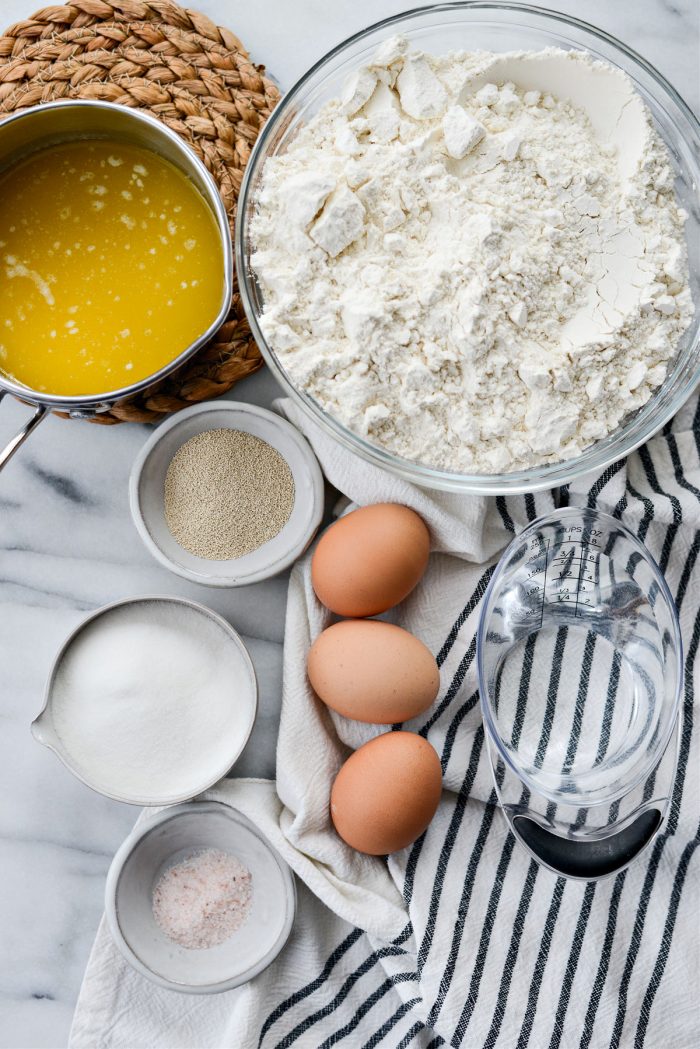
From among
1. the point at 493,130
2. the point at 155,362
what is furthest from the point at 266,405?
the point at 493,130

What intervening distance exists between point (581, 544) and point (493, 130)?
0.50 metres

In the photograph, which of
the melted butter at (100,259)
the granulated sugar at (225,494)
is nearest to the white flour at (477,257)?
the melted butter at (100,259)

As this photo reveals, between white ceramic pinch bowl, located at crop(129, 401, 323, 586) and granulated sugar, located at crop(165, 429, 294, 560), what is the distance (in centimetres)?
1

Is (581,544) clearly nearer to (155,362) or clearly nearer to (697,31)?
(155,362)

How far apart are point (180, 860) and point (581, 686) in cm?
58

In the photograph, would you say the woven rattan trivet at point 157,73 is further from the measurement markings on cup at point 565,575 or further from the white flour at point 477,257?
the measurement markings on cup at point 565,575

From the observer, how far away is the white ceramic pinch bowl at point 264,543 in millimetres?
1099

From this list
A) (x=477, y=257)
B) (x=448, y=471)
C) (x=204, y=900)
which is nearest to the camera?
(x=477, y=257)

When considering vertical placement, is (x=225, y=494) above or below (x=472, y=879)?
above

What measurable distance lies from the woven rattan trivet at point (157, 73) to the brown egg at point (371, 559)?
0.85 feet

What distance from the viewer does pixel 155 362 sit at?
102 centimetres

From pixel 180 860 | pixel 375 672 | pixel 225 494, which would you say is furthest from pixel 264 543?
pixel 180 860

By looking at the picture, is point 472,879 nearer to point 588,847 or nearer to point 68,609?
point 588,847

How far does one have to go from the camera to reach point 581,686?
3.62 ft
